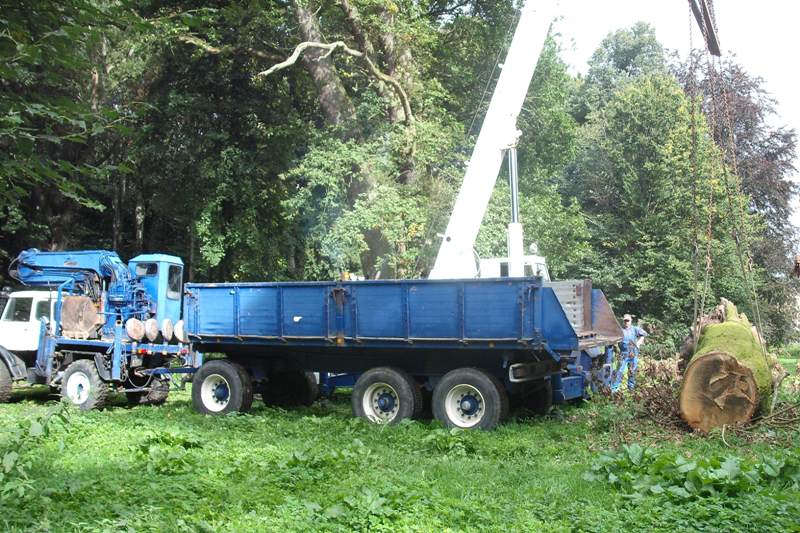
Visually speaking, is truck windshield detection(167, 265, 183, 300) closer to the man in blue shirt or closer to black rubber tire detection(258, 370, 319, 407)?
black rubber tire detection(258, 370, 319, 407)

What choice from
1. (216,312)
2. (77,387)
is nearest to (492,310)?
(216,312)

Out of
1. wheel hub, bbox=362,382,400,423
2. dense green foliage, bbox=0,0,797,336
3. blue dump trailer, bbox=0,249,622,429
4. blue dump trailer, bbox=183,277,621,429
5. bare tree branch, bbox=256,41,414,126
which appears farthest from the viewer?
dense green foliage, bbox=0,0,797,336

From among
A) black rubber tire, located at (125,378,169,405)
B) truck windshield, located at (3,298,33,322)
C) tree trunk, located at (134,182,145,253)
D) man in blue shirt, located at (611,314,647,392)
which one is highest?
tree trunk, located at (134,182,145,253)

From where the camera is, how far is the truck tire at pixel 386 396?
A: 36.2 ft

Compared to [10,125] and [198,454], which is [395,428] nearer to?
[198,454]

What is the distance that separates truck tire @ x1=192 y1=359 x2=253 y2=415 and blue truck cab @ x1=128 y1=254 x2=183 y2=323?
8.62 ft

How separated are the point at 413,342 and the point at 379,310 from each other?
0.72 metres

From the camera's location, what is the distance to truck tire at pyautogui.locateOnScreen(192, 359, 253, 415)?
12.5 meters

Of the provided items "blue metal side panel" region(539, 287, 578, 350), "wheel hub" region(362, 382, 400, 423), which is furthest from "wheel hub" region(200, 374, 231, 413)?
"blue metal side panel" region(539, 287, 578, 350)

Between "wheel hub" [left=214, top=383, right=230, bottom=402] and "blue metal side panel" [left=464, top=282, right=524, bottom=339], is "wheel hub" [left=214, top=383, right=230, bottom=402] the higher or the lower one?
the lower one

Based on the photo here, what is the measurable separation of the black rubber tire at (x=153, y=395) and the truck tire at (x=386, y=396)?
5224mm

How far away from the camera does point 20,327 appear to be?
15133mm

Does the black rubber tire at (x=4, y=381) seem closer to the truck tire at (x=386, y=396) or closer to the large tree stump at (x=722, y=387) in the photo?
the truck tire at (x=386, y=396)

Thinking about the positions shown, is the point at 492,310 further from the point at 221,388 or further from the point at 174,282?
the point at 174,282
